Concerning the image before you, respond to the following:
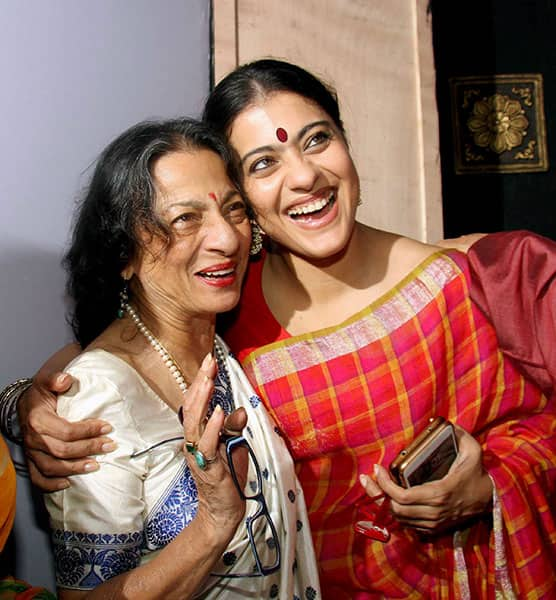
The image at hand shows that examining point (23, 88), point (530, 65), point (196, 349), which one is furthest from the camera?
point (530, 65)

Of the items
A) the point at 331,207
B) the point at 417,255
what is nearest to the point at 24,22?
the point at 331,207

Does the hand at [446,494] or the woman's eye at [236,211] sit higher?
the woman's eye at [236,211]

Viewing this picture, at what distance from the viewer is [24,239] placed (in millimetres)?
1856

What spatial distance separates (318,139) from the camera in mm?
1629

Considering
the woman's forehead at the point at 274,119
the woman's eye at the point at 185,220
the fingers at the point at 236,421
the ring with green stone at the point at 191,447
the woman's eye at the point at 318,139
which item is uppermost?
the woman's forehead at the point at 274,119

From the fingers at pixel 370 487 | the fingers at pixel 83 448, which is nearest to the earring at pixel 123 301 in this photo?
the fingers at pixel 83 448

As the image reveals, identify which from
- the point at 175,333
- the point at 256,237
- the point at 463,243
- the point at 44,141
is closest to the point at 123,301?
the point at 175,333

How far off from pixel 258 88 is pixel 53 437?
0.86m

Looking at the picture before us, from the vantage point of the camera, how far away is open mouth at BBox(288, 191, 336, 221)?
1615 mm

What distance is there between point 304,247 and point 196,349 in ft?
1.08

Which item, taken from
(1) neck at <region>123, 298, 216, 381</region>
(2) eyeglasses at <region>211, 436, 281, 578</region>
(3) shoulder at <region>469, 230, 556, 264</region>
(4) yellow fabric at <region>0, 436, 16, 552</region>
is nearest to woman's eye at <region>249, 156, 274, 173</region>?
(1) neck at <region>123, 298, 216, 381</region>

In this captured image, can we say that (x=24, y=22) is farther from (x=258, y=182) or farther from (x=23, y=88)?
(x=258, y=182)

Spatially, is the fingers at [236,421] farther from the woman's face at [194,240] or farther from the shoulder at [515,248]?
the shoulder at [515,248]

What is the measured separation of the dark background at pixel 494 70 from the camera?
3.41 meters
